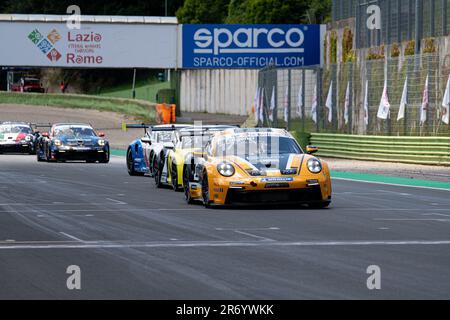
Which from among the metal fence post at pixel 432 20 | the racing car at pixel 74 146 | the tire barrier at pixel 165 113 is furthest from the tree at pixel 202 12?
the metal fence post at pixel 432 20

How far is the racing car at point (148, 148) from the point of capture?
2800 cm

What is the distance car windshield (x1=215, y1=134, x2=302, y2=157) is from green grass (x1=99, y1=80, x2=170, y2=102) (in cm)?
7192

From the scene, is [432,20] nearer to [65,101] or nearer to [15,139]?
[15,139]

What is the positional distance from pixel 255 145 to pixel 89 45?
42.7 meters

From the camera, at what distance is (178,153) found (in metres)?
23.5

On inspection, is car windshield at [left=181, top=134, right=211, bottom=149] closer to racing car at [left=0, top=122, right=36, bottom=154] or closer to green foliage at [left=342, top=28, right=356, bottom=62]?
racing car at [left=0, top=122, right=36, bottom=154]

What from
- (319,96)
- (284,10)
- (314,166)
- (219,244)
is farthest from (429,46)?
(284,10)

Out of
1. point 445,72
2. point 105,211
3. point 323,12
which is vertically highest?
point 323,12

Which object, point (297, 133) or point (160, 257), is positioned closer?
point (160, 257)

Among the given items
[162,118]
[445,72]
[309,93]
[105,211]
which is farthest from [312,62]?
[105,211]

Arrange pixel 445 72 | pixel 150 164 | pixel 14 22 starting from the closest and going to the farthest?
pixel 150 164, pixel 445 72, pixel 14 22

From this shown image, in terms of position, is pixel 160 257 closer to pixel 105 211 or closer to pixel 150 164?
pixel 105 211

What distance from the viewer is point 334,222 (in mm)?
17016
